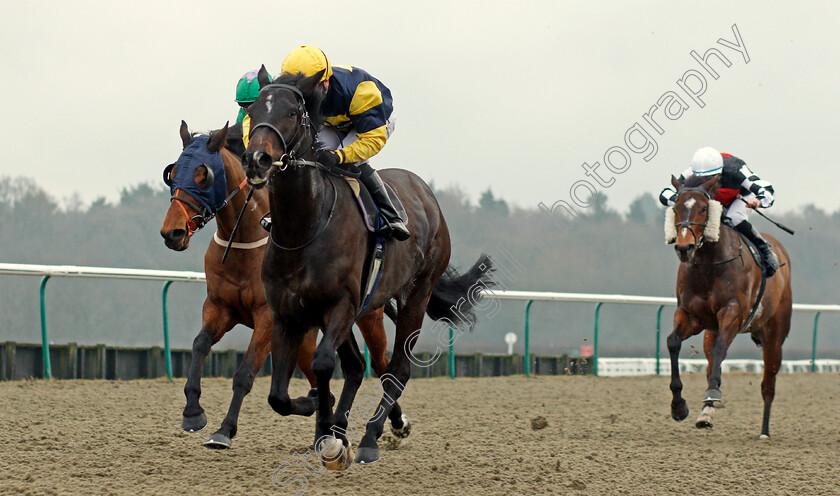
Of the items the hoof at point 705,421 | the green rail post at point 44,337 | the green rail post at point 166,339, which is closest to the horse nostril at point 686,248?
the hoof at point 705,421

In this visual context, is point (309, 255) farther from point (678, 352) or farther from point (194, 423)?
point (678, 352)

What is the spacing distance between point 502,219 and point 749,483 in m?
32.6

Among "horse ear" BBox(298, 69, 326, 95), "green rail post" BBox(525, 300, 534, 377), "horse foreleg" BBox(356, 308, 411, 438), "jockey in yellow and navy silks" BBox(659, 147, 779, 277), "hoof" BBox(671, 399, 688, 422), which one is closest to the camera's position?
"horse ear" BBox(298, 69, 326, 95)

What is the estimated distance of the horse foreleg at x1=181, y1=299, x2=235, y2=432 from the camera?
4946 millimetres

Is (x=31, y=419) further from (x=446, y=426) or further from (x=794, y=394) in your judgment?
(x=794, y=394)

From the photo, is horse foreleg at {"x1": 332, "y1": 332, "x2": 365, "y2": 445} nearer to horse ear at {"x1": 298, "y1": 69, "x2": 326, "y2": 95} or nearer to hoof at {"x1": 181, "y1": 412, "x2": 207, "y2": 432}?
hoof at {"x1": 181, "y1": 412, "x2": 207, "y2": 432}

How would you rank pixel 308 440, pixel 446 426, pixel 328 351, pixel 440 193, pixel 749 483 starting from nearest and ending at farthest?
pixel 328 351 < pixel 749 483 < pixel 308 440 < pixel 446 426 < pixel 440 193

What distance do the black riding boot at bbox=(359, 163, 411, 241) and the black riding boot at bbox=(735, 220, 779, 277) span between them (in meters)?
4.07

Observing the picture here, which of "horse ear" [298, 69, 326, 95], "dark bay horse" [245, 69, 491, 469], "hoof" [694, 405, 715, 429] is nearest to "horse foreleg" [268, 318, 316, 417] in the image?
"dark bay horse" [245, 69, 491, 469]

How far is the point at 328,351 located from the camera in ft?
14.4

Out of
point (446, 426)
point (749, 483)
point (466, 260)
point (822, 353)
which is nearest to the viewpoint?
point (749, 483)

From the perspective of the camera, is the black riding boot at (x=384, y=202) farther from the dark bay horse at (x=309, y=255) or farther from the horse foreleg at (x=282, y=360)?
the horse foreleg at (x=282, y=360)

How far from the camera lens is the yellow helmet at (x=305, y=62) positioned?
4457 millimetres

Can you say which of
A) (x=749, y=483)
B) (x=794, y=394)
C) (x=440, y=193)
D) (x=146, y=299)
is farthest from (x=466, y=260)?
(x=749, y=483)
